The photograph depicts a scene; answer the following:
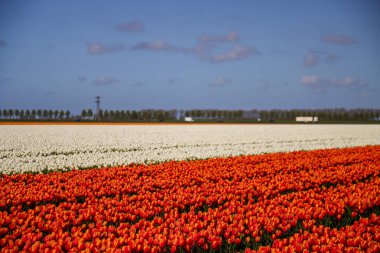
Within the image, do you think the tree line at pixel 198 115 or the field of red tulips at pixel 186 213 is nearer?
the field of red tulips at pixel 186 213

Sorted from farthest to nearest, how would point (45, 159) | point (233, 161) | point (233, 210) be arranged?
point (45, 159)
point (233, 161)
point (233, 210)

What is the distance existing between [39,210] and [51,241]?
2.07 meters

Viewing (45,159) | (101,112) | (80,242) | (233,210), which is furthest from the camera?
(101,112)

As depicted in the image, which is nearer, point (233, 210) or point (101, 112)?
point (233, 210)

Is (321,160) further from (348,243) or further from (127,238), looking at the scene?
(127,238)

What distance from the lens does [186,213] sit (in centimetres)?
685

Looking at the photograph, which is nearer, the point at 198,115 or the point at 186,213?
the point at 186,213

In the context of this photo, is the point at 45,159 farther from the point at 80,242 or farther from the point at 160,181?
the point at 80,242

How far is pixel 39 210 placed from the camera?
262 inches

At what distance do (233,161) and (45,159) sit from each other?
7978 mm

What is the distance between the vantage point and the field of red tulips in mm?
4988

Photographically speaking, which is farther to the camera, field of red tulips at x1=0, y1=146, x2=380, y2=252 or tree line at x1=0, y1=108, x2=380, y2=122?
tree line at x1=0, y1=108, x2=380, y2=122

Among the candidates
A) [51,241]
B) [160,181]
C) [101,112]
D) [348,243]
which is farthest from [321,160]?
[101,112]

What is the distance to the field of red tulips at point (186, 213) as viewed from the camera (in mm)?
4988
